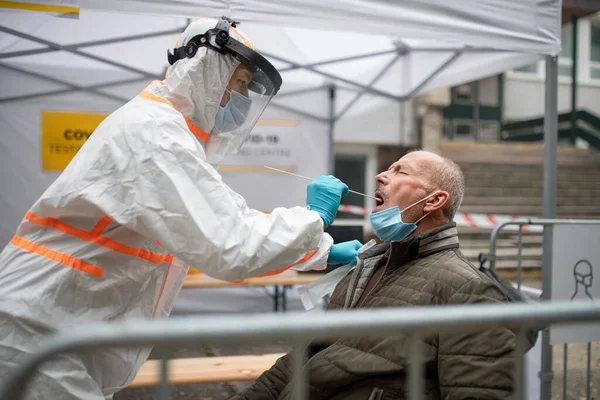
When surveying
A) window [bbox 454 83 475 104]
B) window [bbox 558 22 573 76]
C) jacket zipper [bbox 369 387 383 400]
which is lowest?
jacket zipper [bbox 369 387 383 400]

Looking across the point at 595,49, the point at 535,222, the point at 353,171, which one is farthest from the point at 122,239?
the point at 595,49

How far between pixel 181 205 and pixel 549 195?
3091 mm

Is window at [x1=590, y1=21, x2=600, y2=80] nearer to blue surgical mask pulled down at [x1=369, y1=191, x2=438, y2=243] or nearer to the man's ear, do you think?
the man's ear

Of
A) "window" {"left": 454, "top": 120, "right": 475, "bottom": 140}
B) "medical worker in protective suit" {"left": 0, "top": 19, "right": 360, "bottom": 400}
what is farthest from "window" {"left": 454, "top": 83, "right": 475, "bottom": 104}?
"medical worker in protective suit" {"left": 0, "top": 19, "right": 360, "bottom": 400}

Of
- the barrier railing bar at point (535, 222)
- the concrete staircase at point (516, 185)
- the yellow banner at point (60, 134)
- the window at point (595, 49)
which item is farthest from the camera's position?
the window at point (595, 49)

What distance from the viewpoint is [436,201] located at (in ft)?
7.49

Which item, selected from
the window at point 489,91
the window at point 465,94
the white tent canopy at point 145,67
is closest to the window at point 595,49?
the window at point 489,91

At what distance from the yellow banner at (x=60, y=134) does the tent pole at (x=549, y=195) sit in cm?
438

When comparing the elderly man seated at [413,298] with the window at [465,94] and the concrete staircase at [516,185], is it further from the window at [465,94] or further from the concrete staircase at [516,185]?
the window at [465,94]

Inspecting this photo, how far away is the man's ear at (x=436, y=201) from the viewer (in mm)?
2270

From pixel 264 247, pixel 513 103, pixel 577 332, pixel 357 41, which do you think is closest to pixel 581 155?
pixel 513 103

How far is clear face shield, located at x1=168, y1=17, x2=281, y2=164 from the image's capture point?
1989mm

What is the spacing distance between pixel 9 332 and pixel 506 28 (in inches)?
121

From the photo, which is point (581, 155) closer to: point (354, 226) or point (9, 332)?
point (354, 226)
